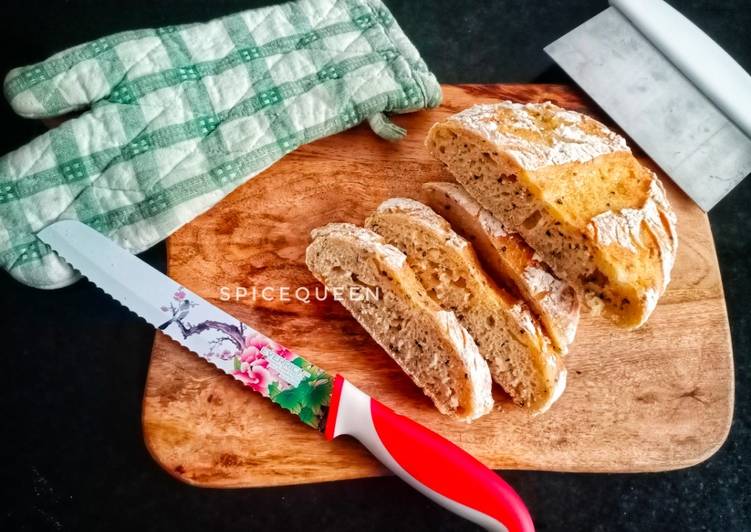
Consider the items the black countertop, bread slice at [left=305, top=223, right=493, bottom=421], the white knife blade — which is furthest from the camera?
the white knife blade

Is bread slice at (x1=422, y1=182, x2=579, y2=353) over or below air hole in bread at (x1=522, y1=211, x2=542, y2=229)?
below

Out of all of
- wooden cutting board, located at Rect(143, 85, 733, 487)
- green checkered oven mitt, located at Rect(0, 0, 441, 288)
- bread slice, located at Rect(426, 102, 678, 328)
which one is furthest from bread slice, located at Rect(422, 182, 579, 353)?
green checkered oven mitt, located at Rect(0, 0, 441, 288)

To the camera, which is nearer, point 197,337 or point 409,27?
point 197,337

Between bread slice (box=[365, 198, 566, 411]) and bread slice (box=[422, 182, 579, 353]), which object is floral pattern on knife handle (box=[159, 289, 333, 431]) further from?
bread slice (box=[422, 182, 579, 353])

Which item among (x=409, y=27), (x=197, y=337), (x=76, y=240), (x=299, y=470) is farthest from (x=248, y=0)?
(x=299, y=470)

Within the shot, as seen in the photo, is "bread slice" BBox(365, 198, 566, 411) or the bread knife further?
"bread slice" BBox(365, 198, 566, 411)

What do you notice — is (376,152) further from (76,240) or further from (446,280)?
Result: (76,240)

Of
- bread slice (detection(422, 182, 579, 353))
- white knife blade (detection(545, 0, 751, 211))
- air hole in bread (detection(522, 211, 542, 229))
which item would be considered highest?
white knife blade (detection(545, 0, 751, 211))

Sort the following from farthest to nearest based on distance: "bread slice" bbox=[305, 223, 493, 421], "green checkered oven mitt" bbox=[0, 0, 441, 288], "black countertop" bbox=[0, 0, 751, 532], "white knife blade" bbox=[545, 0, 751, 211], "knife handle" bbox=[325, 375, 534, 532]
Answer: "white knife blade" bbox=[545, 0, 751, 211], "black countertop" bbox=[0, 0, 751, 532], "green checkered oven mitt" bbox=[0, 0, 441, 288], "bread slice" bbox=[305, 223, 493, 421], "knife handle" bbox=[325, 375, 534, 532]
